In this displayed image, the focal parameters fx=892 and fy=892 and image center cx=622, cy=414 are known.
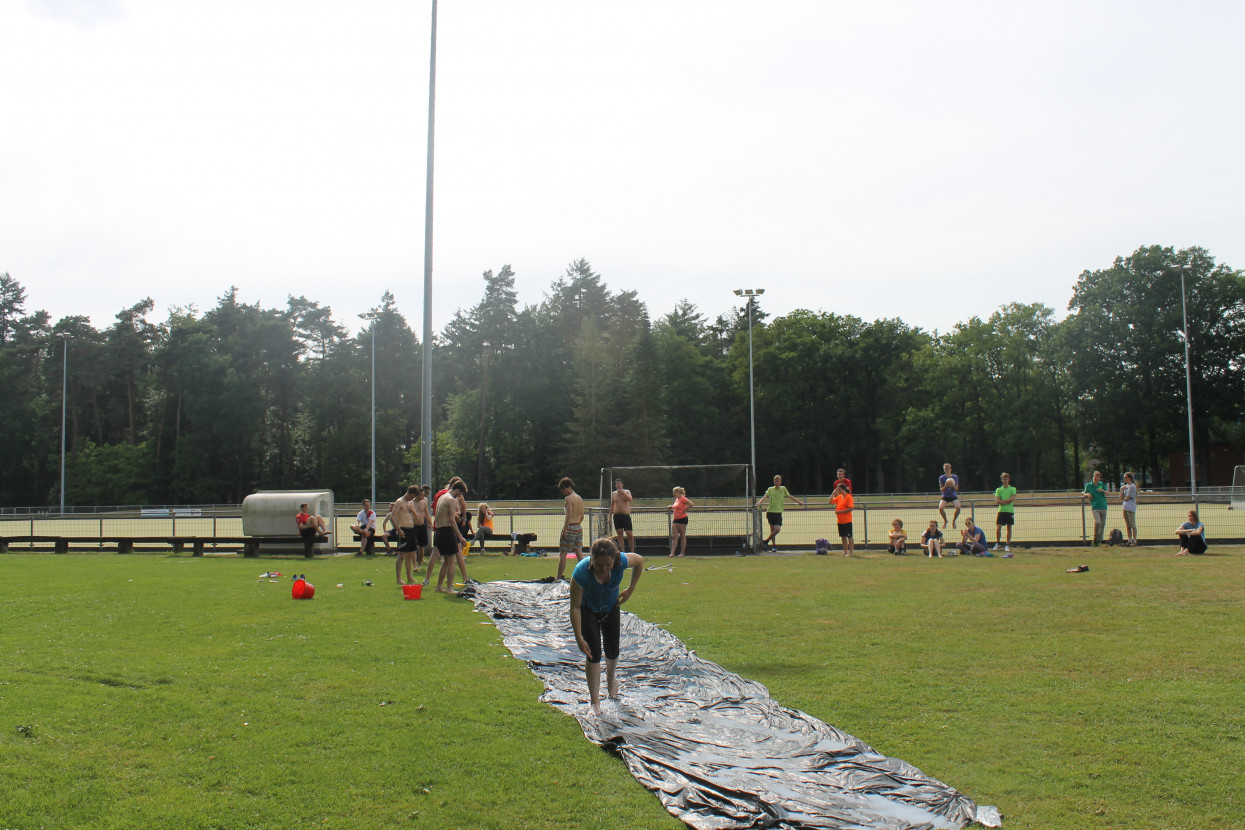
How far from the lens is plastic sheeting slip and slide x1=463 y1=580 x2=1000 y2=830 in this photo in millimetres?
4695

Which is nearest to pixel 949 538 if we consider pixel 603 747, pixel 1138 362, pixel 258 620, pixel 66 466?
pixel 258 620

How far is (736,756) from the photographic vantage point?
5.76m

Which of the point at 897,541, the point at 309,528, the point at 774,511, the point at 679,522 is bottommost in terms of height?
the point at 897,541

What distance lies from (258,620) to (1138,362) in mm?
66424

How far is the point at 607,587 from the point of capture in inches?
278

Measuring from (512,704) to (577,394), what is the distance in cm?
6458

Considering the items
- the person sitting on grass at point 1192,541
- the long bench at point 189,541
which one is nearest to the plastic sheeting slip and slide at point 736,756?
the person sitting on grass at point 1192,541

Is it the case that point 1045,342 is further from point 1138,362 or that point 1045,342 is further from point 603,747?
point 603,747

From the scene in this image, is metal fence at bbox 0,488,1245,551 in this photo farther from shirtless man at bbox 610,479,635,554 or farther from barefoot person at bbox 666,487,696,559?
shirtless man at bbox 610,479,635,554

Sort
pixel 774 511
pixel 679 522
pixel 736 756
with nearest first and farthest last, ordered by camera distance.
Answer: pixel 736 756, pixel 679 522, pixel 774 511

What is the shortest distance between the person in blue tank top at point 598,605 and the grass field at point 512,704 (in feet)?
1.69

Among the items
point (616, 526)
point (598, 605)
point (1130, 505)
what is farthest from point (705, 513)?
point (598, 605)

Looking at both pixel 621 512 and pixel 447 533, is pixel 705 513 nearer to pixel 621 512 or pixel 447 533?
pixel 621 512

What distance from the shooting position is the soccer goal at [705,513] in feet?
74.8
